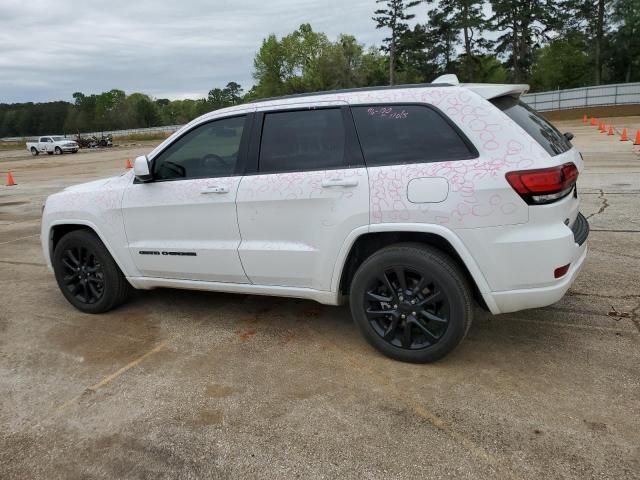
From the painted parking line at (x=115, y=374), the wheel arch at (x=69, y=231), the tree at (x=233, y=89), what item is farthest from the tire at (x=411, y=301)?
the tree at (x=233, y=89)

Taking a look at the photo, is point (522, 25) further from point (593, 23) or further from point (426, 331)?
point (426, 331)

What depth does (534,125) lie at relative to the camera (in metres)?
3.42

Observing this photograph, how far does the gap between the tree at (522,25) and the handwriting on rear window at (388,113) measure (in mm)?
55583

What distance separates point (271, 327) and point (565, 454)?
93.7 inches

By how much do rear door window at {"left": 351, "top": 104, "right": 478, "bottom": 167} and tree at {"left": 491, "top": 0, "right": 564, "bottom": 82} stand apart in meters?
55.6

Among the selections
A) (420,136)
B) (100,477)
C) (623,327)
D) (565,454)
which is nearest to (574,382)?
(565,454)

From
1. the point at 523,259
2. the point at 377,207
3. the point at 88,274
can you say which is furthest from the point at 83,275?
the point at 523,259

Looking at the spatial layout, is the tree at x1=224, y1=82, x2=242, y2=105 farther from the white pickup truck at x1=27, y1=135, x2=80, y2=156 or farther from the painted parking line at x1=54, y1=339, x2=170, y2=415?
the painted parking line at x1=54, y1=339, x2=170, y2=415

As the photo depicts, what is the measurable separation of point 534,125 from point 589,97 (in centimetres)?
4203

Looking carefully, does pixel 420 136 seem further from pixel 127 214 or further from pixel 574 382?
pixel 127 214

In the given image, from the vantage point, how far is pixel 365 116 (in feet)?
11.6

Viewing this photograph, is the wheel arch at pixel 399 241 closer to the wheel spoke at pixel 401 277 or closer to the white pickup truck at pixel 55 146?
the wheel spoke at pixel 401 277

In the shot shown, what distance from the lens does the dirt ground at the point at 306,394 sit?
8.68 feet

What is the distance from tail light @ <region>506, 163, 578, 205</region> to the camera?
9.91 ft
